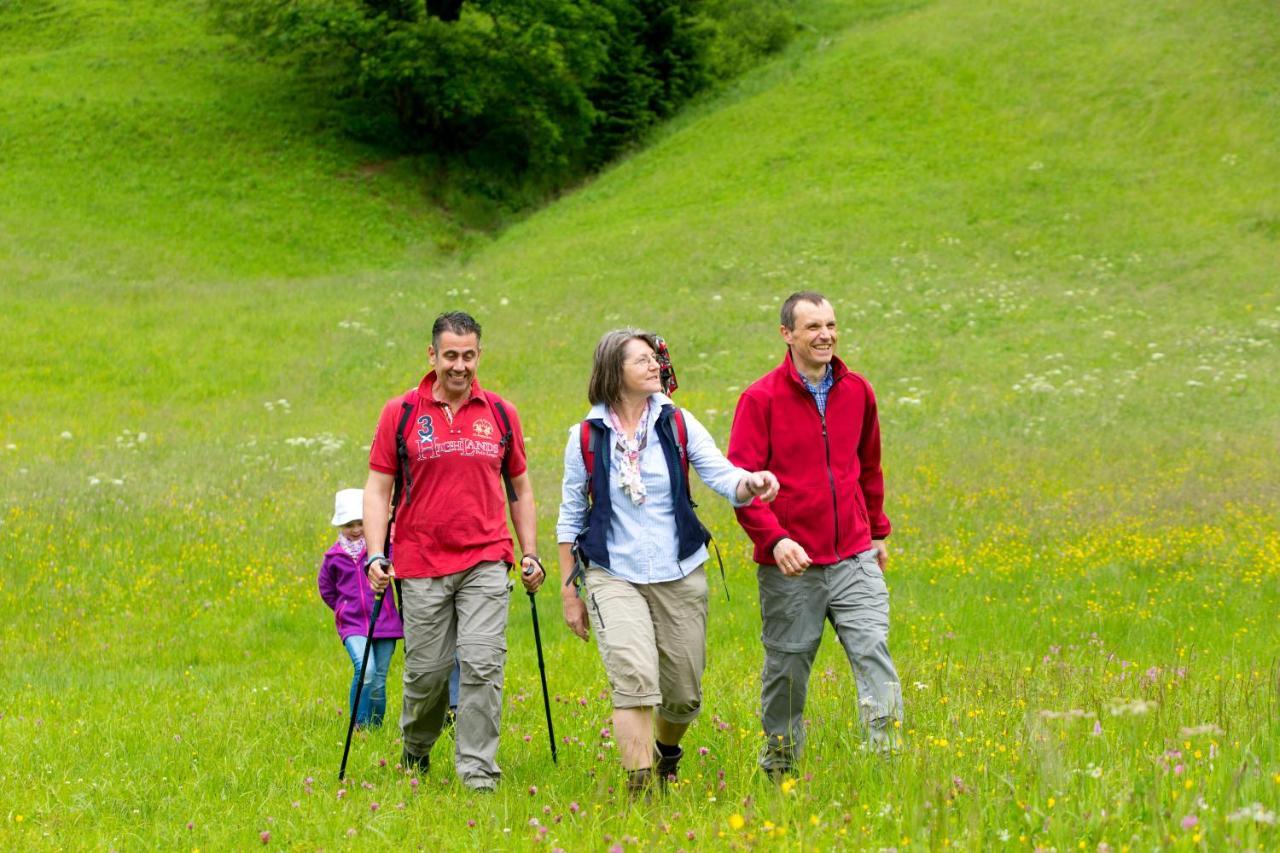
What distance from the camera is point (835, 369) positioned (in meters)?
6.41

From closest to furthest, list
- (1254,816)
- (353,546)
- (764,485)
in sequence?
(1254,816) → (764,485) → (353,546)

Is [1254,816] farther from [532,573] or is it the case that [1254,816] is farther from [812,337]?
[532,573]

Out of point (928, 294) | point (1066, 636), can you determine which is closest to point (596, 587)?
point (1066, 636)

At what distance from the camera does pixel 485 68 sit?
1756 inches

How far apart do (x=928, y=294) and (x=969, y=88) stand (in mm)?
17936

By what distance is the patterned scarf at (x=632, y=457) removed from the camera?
611 cm

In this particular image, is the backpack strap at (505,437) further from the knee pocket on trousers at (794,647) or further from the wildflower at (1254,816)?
the wildflower at (1254,816)

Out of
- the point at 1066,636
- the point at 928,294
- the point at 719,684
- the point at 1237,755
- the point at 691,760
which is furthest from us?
the point at 928,294

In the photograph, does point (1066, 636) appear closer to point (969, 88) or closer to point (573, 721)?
point (573, 721)

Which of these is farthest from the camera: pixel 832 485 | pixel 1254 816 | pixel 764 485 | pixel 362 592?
pixel 362 592

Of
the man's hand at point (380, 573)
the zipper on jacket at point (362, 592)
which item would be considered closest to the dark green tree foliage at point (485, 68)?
the zipper on jacket at point (362, 592)

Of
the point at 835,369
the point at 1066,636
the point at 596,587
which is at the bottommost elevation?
the point at 1066,636

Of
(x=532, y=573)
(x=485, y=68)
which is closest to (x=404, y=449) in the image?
(x=532, y=573)

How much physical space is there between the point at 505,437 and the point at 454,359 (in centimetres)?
52
